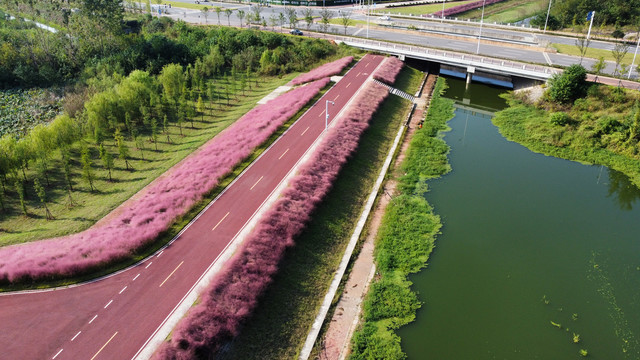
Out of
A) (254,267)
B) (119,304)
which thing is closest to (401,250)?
(254,267)

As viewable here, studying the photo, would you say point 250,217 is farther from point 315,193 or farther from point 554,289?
point 554,289

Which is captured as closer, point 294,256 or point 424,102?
point 294,256

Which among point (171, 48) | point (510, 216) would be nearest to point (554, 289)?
point (510, 216)

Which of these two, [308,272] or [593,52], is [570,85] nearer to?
[593,52]

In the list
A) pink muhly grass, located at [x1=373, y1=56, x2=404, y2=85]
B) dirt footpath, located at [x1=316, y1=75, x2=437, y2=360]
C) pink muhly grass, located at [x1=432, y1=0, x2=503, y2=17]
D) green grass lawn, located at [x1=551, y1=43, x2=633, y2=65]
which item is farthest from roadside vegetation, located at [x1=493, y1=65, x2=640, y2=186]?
pink muhly grass, located at [x1=432, y1=0, x2=503, y2=17]

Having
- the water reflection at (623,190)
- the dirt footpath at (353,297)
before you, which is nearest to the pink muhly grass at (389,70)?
the dirt footpath at (353,297)
